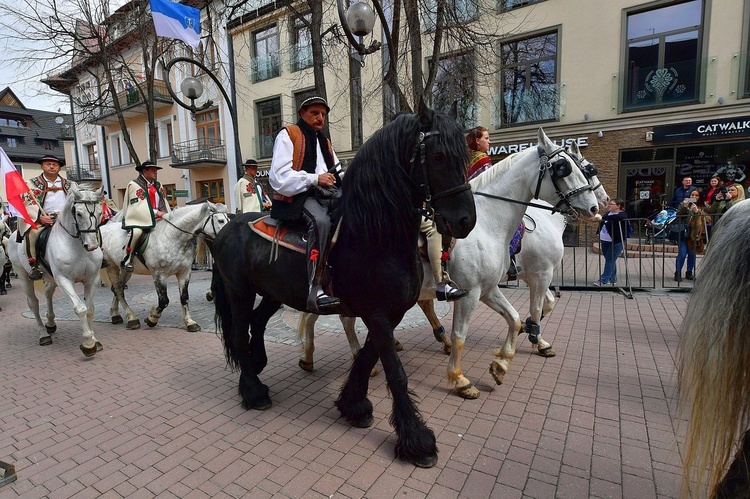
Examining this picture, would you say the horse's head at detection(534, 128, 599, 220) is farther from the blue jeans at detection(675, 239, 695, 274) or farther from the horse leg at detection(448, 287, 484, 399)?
the blue jeans at detection(675, 239, 695, 274)

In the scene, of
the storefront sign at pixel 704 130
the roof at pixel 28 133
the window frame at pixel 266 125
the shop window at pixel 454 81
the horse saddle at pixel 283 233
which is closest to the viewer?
the horse saddle at pixel 283 233

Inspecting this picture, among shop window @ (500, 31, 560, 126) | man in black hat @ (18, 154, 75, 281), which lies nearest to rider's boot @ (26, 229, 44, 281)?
man in black hat @ (18, 154, 75, 281)

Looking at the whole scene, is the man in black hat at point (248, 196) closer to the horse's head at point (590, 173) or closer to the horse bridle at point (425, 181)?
the horse's head at point (590, 173)

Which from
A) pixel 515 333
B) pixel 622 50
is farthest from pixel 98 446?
pixel 622 50

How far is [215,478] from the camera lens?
252 centimetres

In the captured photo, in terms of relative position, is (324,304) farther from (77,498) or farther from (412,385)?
(77,498)

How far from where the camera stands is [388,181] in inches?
96.5

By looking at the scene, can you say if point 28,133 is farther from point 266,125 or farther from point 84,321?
point 84,321

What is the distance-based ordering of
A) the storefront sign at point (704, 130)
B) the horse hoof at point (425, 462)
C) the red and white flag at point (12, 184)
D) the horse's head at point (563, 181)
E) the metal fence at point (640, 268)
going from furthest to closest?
the storefront sign at point (704, 130)
the metal fence at point (640, 268)
the red and white flag at point (12, 184)
the horse's head at point (563, 181)
the horse hoof at point (425, 462)

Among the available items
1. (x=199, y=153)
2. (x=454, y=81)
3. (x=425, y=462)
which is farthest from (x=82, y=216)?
(x=199, y=153)

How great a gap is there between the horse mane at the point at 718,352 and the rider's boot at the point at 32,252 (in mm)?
7255

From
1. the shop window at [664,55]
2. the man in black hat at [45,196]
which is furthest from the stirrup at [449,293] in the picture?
the shop window at [664,55]

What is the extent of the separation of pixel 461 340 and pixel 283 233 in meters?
1.87

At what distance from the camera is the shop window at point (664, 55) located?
39.4ft
